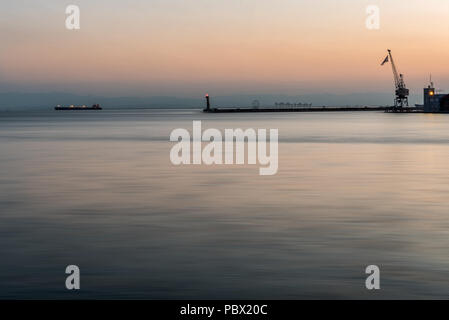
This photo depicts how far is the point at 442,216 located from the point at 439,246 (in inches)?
188

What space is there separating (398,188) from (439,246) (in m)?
11.9

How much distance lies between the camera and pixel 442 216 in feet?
59.7

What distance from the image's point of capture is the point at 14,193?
2422 centimetres

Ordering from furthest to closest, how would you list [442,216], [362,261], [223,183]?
[223,183] < [442,216] < [362,261]

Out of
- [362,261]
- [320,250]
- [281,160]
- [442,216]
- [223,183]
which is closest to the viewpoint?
[362,261]

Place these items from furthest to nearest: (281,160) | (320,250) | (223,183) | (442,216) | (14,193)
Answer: (281,160) → (223,183) → (14,193) → (442,216) → (320,250)

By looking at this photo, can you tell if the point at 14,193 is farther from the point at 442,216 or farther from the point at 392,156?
the point at 392,156
